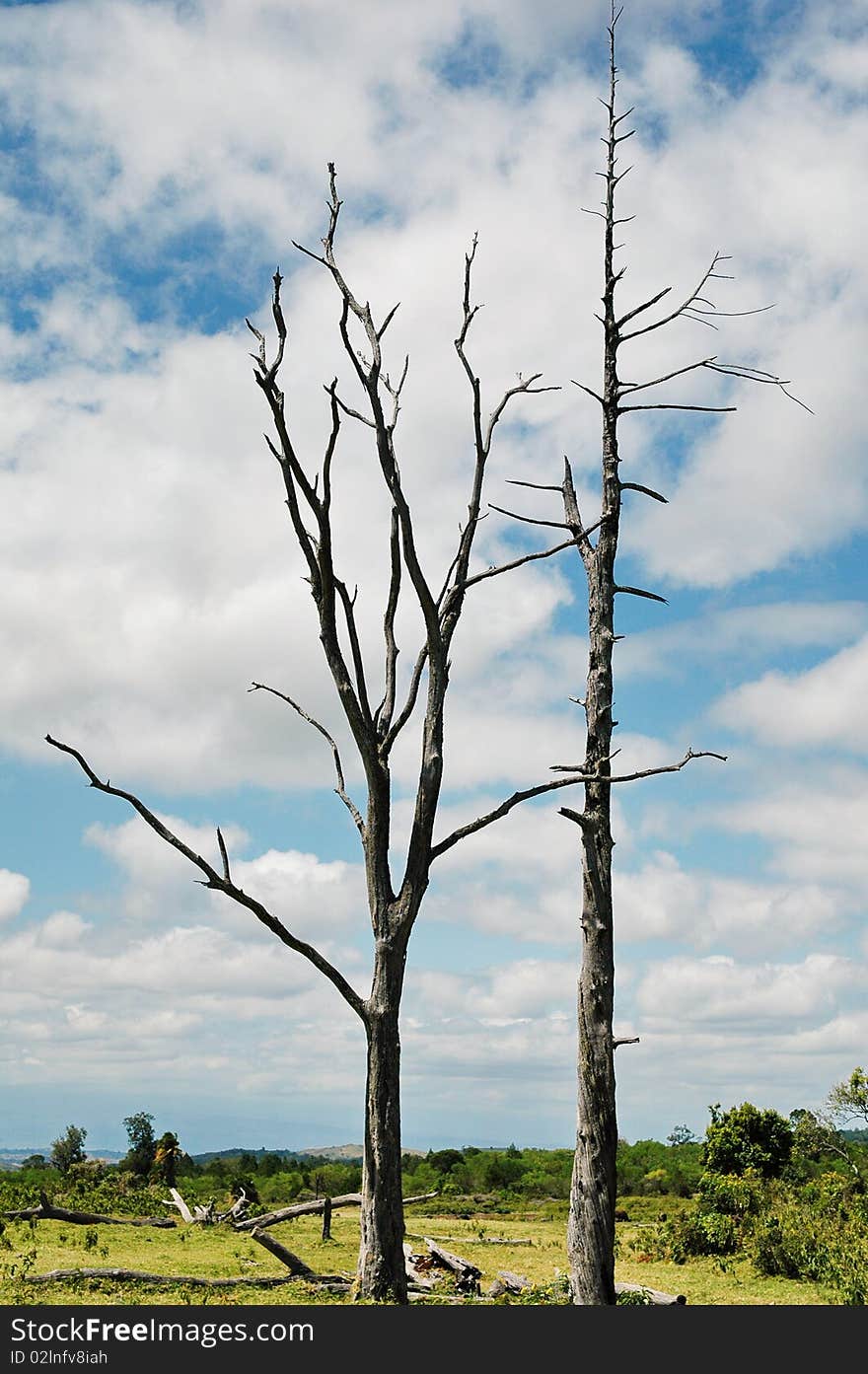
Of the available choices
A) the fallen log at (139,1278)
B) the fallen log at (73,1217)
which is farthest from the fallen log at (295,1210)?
the fallen log at (73,1217)

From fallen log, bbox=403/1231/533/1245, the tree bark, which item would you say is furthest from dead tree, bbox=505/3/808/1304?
fallen log, bbox=403/1231/533/1245

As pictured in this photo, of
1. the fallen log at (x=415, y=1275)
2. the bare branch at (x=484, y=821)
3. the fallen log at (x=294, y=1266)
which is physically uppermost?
the bare branch at (x=484, y=821)

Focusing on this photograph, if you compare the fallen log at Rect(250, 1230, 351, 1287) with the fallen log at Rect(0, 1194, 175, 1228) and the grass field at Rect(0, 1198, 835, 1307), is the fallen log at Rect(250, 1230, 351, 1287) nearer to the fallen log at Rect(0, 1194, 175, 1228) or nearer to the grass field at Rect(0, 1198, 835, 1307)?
the grass field at Rect(0, 1198, 835, 1307)

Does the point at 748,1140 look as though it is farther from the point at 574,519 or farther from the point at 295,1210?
the point at 574,519

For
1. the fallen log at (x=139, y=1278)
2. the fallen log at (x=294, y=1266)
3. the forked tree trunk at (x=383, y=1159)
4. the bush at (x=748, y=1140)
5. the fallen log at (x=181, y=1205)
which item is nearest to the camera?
the forked tree trunk at (x=383, y=1159)

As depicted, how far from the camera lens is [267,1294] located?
10.1 metres

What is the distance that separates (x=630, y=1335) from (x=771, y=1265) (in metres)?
8.65

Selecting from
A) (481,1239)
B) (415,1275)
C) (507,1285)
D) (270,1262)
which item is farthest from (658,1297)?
(481,1239)

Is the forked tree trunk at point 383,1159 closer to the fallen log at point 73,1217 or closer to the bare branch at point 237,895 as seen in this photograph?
the bare branch at point 237,895

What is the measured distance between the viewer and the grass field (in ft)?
32.5

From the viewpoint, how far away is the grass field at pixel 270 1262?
390 inches

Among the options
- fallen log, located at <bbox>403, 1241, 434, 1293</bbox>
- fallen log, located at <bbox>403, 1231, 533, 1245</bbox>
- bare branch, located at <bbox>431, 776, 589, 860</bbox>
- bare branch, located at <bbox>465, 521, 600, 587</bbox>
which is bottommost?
fallen log, located at <bbox>403, 1231, 533, 1245</bbox>

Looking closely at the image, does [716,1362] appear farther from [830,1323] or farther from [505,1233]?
[505,1233]

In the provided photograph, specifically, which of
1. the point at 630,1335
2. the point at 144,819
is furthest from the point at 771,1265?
the point at 144,819
